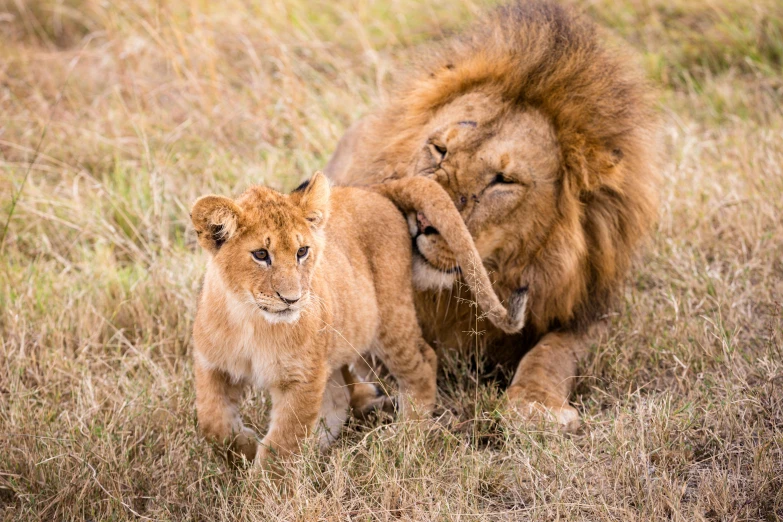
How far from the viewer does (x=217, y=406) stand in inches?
122

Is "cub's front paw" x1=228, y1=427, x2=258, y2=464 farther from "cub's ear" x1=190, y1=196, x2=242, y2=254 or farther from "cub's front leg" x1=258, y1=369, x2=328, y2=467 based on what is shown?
"cub's ear" x1=190, y1=196, x2=242, y2=254

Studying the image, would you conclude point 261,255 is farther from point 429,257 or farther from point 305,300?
point 429,257

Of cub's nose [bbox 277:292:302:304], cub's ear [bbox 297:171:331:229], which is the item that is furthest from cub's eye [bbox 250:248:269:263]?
cub's ear [bbox 297:171:331:229]

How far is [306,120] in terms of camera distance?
6.18 metres

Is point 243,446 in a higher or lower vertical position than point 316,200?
lower

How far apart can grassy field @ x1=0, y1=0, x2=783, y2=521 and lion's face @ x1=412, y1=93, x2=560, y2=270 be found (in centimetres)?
63

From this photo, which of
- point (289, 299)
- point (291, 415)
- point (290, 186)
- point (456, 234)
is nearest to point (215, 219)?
point (289, 299)

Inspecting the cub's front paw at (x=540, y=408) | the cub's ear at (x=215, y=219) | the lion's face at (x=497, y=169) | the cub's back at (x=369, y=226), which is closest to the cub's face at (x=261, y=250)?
the cub's ear at (x=215, y=219)

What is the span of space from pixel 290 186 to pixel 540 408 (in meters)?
2.50

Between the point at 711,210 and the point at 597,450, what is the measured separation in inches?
88.5

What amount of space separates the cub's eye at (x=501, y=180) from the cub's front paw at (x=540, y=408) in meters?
0.81

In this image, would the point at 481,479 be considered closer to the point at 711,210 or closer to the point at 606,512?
the point at 606,512

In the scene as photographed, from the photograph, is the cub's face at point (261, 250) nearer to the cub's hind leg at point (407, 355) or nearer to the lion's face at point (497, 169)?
the cub's hind leg at point (407, 355)

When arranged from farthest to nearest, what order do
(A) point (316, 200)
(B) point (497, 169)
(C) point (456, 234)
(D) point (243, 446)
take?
(B) point (497, 169)
(C) point (456, 234)
(D) point (243, 446)
(A) point (316, 200)
